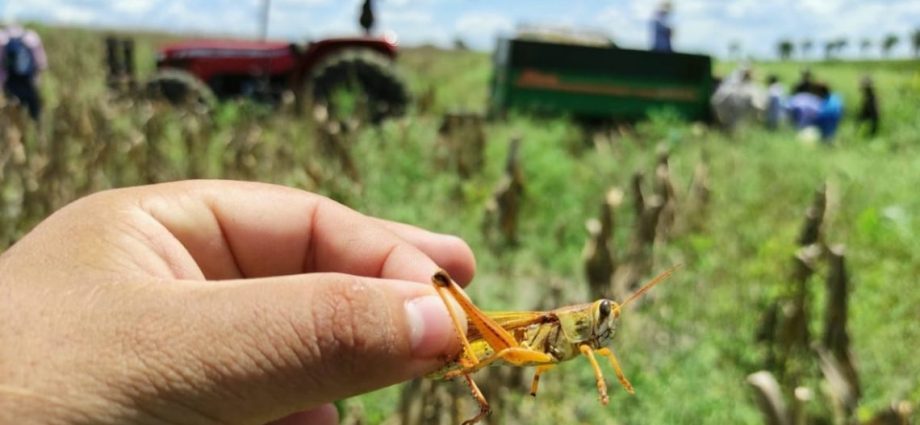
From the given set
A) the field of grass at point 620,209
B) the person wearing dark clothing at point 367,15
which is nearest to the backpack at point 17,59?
the field of grass at point 620,209

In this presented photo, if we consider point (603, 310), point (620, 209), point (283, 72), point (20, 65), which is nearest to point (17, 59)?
point (20, 65)

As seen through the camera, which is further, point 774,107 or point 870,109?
point 870,109

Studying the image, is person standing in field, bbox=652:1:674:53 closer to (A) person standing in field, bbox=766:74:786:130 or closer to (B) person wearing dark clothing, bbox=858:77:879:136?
(A) person standing in field, bbox=766:74:786:130

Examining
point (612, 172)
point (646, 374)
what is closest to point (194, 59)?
point (612, 172)

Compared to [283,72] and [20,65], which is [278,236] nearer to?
[20,65]

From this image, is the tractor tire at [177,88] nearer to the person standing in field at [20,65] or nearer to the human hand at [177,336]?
the person standing in field at [20,65]

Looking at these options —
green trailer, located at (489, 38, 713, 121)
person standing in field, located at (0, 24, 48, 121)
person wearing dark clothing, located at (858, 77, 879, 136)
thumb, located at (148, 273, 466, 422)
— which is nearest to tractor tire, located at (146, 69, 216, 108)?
person standing in field, located at (0, 24, 48, 121)
